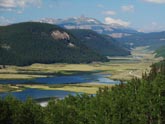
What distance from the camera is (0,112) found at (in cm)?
10938

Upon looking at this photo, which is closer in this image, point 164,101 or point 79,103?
point 164,101

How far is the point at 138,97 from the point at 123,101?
5.53 m

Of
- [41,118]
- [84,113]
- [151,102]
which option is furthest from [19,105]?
[151,102]

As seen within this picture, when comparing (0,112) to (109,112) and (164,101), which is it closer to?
(109,112)

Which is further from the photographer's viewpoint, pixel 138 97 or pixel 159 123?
pixel 138 97

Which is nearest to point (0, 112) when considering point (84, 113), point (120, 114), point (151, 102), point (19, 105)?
point (19, 105)

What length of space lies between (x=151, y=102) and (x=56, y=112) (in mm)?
24418

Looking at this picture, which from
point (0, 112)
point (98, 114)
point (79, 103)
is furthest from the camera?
point (79, 103)

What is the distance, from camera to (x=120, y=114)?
116000mm

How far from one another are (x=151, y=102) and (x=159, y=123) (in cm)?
686

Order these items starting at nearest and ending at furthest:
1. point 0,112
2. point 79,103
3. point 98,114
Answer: point 0,112 < point 98,114 < point 79,103

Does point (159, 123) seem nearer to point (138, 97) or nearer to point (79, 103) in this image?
point (138, 97)

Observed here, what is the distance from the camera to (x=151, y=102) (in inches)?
4641

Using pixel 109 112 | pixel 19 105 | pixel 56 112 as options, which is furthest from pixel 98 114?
pixel 19 105
